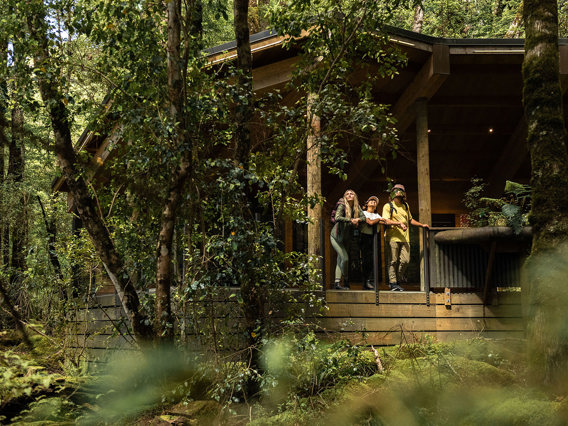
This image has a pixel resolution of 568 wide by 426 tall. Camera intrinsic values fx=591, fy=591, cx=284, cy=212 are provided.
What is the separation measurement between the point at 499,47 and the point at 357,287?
4856mm

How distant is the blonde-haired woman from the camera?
30.4ft

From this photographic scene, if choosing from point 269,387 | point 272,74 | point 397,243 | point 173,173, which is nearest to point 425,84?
point 272,74

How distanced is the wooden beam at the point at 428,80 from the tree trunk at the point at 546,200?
4156 millimetres

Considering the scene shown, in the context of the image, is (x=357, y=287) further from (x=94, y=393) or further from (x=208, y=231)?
(x=94, y=393)

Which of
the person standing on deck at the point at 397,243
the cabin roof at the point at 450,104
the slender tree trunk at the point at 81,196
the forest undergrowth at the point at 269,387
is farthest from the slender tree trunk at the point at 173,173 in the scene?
the person standing on deck at the point at 397,243

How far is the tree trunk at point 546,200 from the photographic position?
5202 millimetres

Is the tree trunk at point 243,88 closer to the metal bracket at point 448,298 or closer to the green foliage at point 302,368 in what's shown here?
the green foliage at point 302,368

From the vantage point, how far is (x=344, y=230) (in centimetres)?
936

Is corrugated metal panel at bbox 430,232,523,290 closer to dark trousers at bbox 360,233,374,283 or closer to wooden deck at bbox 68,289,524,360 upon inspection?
wooden deck at bbox 68,289,524,360

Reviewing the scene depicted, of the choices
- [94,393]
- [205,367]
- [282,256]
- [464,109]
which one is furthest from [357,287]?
[464,109]

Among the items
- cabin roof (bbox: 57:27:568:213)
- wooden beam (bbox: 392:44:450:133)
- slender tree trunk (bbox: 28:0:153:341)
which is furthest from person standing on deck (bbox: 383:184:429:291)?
slender tree trunk (bbox: 28:0:153:341)

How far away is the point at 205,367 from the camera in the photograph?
6.19 m

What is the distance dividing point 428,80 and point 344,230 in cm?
327

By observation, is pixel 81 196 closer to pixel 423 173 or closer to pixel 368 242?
pixel 368 242
